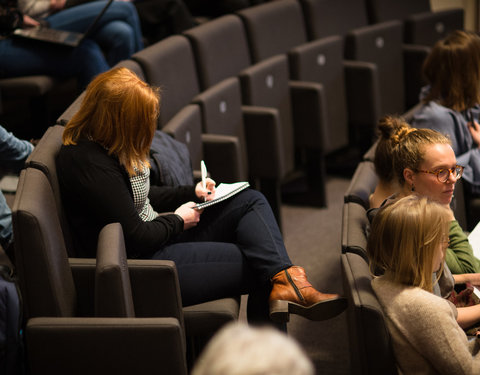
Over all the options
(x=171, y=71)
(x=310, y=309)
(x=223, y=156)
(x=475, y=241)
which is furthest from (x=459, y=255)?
(x=171, y=71)

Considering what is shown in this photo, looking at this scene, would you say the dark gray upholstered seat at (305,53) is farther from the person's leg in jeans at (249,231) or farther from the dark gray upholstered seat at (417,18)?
the person's leg in jeans at (249,231)

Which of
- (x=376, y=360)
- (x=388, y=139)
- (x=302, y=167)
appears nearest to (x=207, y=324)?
(x=376, y=360)

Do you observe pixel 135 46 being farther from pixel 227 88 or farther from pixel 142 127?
pixel 142 127

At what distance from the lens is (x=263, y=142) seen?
2875 millimetres

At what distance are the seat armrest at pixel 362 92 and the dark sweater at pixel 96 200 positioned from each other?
6.24 ft

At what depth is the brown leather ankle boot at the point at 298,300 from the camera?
64.4 inches

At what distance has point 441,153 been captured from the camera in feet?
5.75

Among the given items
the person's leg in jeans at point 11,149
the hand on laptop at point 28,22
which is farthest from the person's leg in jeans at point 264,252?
the hand on laptop at point 28,22

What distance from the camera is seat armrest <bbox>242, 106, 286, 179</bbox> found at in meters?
2.82

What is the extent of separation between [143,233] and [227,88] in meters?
1.20

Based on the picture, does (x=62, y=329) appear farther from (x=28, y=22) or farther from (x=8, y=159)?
(x=28, y=22)

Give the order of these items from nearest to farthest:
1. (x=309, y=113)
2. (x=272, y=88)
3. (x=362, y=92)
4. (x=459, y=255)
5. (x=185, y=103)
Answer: (x=459, y=255), (x=185, y=103), (x=272, y=88), (x=309, y=113), (x=362, y=92)

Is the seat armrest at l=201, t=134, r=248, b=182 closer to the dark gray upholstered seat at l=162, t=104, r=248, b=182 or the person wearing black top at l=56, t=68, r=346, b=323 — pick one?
the dark gray upholstered seat at l=162, t=104, r=248, b=182

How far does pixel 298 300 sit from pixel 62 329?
58cm
